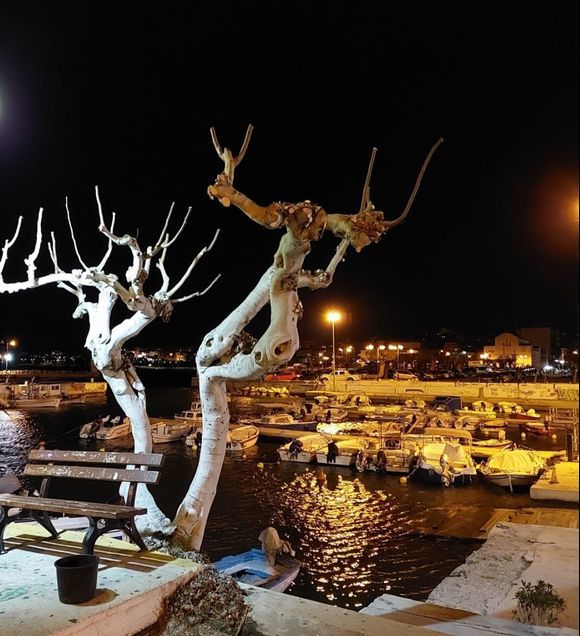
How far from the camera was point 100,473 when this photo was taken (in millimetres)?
6902

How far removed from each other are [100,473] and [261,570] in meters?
5.32

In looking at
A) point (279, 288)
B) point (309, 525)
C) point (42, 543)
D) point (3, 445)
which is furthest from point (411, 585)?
point (3, 445)

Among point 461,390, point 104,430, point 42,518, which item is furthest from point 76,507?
point 461,390

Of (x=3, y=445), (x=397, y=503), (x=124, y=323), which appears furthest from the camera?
(x=3, y=445)

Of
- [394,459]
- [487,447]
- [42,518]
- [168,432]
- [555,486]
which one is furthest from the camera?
[168,432]

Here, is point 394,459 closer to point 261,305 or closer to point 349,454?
point 349,454

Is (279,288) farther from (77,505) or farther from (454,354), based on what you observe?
(454,354)

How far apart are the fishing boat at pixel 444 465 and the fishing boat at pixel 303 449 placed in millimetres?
5810

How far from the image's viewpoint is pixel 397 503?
21484 millimetres

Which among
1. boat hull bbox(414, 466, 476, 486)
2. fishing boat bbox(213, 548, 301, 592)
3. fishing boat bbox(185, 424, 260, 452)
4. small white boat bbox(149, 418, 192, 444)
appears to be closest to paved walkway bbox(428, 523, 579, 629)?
fishing boat bbox(213, 548, 301, 592)

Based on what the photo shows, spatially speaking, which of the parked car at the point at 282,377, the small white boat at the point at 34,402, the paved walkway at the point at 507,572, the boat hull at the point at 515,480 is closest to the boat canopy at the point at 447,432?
the boat hull at the point at 515,480

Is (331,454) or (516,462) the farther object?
(331,454)

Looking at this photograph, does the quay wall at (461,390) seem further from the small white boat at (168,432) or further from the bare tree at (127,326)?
the bare tree at (127,326)

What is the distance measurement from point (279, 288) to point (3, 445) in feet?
116
